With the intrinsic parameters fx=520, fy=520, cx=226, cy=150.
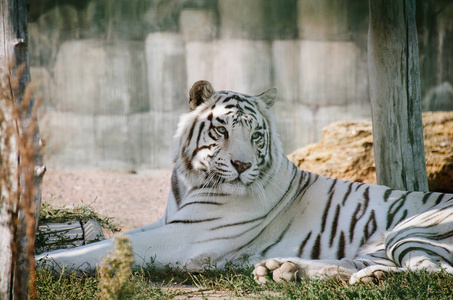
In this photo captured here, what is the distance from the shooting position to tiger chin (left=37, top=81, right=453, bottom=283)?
3.27m

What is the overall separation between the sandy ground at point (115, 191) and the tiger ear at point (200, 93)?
258cm

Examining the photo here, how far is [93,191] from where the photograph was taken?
6.88 metres

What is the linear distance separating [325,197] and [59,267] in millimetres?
1859

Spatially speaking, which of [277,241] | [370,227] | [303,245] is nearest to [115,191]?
[277,241]

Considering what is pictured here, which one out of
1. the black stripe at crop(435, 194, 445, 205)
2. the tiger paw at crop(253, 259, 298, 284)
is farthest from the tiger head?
the black stripe at crop(435, 194, 445, 205)

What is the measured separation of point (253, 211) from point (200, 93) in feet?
3.01

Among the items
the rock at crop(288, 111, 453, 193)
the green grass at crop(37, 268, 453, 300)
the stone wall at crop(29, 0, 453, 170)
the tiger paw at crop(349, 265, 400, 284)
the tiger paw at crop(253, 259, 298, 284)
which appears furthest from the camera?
the stone wall at crop(29, 0, 453, 170)

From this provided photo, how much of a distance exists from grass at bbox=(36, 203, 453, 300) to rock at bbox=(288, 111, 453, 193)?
3.20 metres

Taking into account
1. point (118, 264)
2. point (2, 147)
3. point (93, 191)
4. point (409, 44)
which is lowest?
point (93, 191)

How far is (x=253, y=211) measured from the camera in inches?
142

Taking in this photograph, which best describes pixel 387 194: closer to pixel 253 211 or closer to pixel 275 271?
pixel 253 211

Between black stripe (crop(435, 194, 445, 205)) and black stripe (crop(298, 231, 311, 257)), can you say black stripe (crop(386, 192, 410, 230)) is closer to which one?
black stripe (crop(435, 194, 445, 205))

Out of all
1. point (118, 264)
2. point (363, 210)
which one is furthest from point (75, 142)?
point (118, 264)

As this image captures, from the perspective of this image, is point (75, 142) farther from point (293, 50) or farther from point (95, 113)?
point (293, 50)
